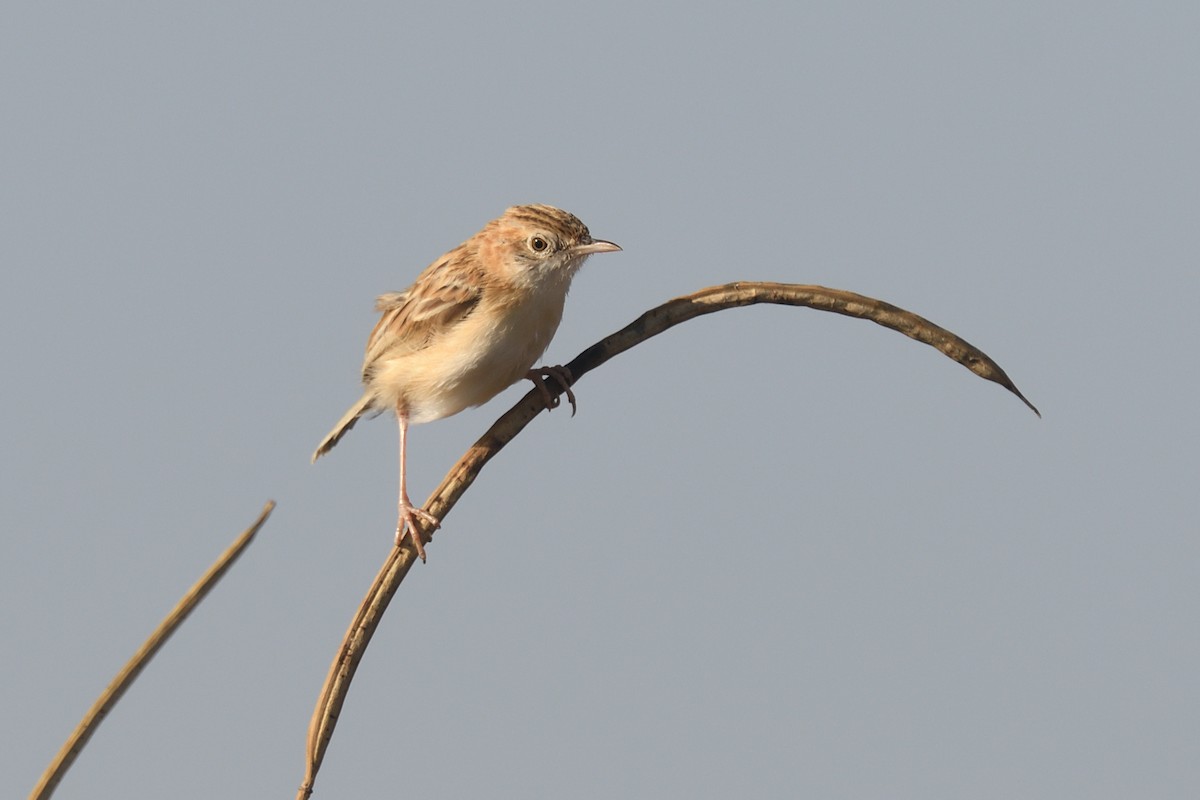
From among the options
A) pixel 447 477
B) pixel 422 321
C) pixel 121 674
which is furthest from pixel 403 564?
pixel 422 321

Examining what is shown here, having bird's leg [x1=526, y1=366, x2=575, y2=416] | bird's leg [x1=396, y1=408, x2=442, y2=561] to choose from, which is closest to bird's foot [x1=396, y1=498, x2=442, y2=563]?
bird's leg [x1=396, y1=408, x2=442, y2=561]

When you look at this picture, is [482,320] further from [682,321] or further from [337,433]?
[682,321]

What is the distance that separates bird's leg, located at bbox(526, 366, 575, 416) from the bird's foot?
29.1 inches

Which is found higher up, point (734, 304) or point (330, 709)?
point (734, 304)

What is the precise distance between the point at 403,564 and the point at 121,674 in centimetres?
112

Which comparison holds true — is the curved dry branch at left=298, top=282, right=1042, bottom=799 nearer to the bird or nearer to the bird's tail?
the bird

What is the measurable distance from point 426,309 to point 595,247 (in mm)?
936

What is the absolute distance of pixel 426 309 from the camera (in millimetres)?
6598

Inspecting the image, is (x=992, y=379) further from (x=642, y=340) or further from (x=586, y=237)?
(x=586, y=237)

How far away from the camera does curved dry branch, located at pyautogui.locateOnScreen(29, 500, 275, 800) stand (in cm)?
376

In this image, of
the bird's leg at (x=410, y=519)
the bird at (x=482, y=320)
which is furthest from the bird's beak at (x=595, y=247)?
the bird's leg at (x=410, y=519)

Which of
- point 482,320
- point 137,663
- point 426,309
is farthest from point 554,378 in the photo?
point 137,663

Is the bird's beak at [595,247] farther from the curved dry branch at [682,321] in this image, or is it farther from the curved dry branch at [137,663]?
the curved dry branch at [137,663]

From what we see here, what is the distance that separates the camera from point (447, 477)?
495cm
